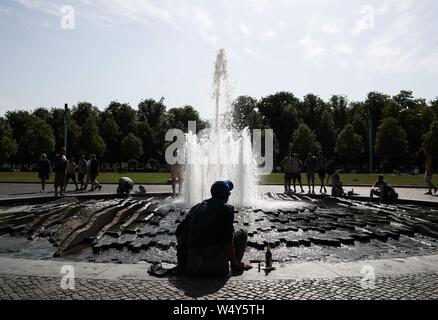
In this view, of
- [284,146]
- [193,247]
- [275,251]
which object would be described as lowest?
[275,251]

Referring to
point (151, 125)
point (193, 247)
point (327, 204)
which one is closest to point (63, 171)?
point (327, 204)

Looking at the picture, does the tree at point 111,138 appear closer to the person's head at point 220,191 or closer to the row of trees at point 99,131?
the row of trees at point 99,131

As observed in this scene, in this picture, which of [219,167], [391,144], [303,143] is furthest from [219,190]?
[391,144]

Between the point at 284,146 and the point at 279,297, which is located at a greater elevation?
the point at 284,146

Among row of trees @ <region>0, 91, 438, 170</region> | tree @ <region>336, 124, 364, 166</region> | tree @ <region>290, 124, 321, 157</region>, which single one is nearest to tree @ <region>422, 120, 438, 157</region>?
row of trees @ <region>0, 91, 438, 170</region>

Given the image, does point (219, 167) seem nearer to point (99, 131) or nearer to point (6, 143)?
point (6, 143)

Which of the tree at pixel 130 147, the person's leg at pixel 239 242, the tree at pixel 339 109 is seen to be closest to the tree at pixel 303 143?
the tree at pixel 339 109

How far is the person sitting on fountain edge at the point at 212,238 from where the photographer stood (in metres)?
6.07

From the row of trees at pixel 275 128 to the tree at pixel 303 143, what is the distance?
0.61 feet

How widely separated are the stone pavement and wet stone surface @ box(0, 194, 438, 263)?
1.60 metres

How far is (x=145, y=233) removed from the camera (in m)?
10.3

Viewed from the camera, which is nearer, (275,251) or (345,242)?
(275,251)

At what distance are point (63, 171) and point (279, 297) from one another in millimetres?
16297
